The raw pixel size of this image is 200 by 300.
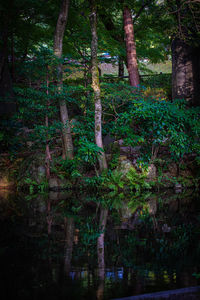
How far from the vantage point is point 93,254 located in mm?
3021

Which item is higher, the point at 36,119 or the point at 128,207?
the point at 36,119

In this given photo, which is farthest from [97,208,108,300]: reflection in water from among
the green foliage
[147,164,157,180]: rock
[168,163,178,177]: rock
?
[168,163,178,177]: rock

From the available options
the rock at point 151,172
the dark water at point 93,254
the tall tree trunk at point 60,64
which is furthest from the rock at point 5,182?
the dark water at point 93,254

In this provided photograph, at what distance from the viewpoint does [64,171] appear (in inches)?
424

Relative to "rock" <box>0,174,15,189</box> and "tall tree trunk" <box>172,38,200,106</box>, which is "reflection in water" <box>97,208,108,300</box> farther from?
"tall tree trunk" <box>172,38,200,106</box>

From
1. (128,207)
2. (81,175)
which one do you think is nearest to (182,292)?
(128,207)

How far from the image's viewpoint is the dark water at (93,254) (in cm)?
215

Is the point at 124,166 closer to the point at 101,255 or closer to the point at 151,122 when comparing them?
the point at 151,122

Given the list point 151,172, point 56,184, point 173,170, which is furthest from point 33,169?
point 173,170

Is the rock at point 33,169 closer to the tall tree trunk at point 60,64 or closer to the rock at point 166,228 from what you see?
the tall tree trunk at point 60,64

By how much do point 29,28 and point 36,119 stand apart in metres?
5.75

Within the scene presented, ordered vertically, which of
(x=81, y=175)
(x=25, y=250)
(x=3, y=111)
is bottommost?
(x=25, y=250)

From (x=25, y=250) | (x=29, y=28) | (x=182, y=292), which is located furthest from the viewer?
(x=29, y=28)

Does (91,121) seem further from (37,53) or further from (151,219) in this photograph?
(151,219)
